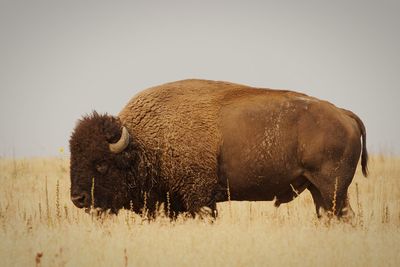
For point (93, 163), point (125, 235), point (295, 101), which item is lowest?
point (125, 235)

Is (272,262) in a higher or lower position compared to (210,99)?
lower

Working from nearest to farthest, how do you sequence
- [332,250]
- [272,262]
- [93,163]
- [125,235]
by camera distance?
[272,262]
[332,250]
[125,235]
[93,163]

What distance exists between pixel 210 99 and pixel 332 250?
3374mm

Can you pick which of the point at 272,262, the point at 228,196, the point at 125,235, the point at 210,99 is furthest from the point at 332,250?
the point at 210,99

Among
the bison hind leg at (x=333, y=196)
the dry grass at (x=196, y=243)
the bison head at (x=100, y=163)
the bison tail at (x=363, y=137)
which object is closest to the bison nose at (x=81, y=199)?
the bison head at (x=100, y=163)

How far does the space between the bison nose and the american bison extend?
0.06m

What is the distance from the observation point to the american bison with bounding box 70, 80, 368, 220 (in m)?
8.40

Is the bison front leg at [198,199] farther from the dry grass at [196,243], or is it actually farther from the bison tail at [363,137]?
the bison tail at [363,137]

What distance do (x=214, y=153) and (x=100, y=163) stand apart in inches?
59.2

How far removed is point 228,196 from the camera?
27.9ft

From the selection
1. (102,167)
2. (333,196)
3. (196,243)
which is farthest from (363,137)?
(196,243)

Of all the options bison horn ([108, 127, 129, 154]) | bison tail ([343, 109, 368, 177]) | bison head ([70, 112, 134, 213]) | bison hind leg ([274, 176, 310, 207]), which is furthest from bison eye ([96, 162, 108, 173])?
bison tail ([343, 109, 368, 177])

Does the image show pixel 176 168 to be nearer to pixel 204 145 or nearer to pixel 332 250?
pixel 204 145

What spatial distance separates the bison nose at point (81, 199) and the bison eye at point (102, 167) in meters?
0.37
